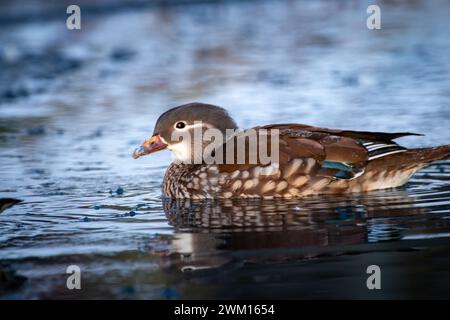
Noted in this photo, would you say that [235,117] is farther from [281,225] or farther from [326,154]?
[281,225]

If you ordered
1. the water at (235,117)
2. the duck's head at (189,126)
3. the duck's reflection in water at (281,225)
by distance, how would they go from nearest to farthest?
the water at (235,117) → the duck's reflection in water at (281,225) → the duck's head at (189,126)

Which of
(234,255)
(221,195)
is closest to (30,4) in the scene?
(221,195)

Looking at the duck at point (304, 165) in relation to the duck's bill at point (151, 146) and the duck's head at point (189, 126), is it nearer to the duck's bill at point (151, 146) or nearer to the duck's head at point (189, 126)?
the duck's head at point (189, 126)

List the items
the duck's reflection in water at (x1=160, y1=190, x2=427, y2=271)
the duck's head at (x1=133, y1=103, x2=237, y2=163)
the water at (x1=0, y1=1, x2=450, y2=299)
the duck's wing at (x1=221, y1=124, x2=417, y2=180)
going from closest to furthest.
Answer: the water at (x1=0, y1=1, x2=450, y2=299) < the duck's reflection in water at (x1=160, y1=190, x2=427, y2=271) < the duck's wing at (x1=221, y1=124, x2=417, y2=180) < the duck's head at (x1=133, y1=103, x2=237, y2=163)

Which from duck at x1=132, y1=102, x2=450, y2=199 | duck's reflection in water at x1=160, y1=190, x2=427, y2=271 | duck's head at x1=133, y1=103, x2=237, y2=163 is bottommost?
duck's reflection in water at x1=160, y1=190, x2=427, y2=271

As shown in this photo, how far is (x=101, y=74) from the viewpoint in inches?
693

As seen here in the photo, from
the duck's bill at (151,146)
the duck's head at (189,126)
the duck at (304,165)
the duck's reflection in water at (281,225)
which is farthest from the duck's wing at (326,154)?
the duck's bill at (151,146)

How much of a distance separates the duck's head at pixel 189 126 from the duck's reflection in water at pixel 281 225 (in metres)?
0.60

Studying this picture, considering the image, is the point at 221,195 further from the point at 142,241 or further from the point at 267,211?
the point at 142,241

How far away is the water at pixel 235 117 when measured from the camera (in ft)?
23.0

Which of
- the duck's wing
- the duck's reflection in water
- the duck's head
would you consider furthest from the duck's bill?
the duck's wing

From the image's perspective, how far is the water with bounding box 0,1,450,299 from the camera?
700 cm

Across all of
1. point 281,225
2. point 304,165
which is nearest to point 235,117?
point 304,165

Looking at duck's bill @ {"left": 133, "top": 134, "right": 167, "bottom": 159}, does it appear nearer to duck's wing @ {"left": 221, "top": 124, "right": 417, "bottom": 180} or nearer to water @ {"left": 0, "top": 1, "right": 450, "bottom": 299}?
water @ {"left": 0, "top": 1, "right": 450, "bottom": 299}
